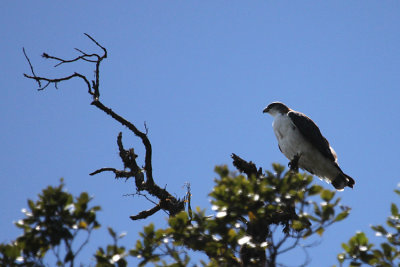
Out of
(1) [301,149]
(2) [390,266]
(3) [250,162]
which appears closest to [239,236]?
(2) [390,266]

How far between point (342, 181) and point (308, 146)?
1.00 metres

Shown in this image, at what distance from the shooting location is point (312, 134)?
981cm

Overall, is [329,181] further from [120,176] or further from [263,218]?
[263,218]

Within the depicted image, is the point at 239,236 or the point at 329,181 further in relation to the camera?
the point at 329,181

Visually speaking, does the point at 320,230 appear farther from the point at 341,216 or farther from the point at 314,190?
the point at 314,190

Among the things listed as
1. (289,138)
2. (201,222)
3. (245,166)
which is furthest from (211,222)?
(289,138)

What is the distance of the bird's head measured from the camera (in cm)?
1112

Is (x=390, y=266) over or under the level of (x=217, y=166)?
under

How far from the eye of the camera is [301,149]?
32.4 feet

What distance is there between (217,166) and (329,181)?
6619 mm

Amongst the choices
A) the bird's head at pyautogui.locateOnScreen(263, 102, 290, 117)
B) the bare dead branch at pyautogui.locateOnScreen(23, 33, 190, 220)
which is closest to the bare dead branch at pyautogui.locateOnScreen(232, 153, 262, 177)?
the bare dead branch at pyautogui.locateOnScreen(23, 33, 190, 220)

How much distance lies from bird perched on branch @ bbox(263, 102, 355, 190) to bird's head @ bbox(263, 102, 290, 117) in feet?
2.51

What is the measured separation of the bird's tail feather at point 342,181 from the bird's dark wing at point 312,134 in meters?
0.38

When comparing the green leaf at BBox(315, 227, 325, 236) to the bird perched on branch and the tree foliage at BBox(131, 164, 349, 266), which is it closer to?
the tree foliage at BBox(131, 164, 349, 266)
